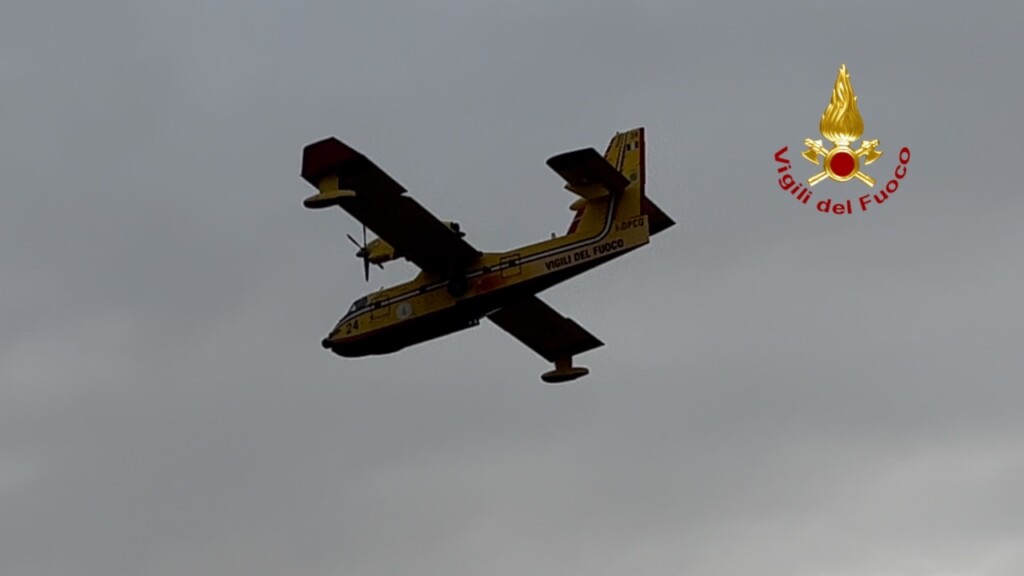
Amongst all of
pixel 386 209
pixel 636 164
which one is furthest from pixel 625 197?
pixel 386 209

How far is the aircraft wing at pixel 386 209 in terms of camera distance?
207 feet

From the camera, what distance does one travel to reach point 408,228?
64750mm

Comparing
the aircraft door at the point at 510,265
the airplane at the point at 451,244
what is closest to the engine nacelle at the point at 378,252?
the airplane at the point at 451,244

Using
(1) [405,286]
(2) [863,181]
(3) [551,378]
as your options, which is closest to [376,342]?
(1) [405,286]

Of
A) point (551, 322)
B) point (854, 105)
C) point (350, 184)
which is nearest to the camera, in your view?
point (854, 105)

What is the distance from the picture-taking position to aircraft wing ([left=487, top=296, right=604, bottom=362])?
230 ft

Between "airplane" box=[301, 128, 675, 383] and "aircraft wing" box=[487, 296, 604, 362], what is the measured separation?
2.01 m

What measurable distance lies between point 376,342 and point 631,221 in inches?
342

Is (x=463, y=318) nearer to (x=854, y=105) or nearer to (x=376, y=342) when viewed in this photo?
(x=376, y=342)

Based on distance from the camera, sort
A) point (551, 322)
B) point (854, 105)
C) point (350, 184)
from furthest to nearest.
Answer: point (551, 322) → point (350, 184) → point (854, 105)

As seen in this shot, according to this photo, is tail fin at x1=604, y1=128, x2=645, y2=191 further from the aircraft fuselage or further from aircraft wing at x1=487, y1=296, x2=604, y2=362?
aircraft wing at x1=487, y1=296, x2=604, y2=362

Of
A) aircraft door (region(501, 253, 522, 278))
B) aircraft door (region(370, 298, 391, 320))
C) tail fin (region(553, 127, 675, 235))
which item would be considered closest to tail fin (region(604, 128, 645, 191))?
tail fin (region(553, 127, 675, 235))

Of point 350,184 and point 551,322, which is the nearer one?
point 350,184

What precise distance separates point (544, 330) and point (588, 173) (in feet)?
30.8
